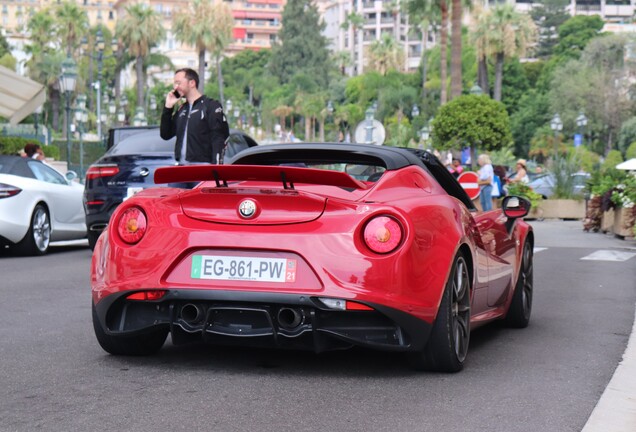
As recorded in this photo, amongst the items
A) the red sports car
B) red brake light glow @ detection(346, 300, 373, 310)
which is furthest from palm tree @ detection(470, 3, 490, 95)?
red brake light glow @ detection(346, 300, 373, 310)

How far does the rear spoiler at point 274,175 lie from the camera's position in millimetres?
5727

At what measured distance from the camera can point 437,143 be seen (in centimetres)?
3981

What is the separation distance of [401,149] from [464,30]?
395 feet

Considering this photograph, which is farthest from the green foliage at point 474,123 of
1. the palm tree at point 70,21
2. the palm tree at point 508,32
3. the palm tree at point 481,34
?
the palm tree at point 70,21

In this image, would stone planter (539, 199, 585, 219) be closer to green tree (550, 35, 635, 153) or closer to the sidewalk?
the sidewalk

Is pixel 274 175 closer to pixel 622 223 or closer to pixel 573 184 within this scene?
pixel 622 223

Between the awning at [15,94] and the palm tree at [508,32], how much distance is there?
2394 inches

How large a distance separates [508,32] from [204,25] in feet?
86.8

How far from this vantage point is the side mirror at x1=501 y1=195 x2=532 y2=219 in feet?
25.6

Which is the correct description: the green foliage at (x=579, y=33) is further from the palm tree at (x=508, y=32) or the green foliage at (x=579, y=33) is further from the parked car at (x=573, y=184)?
the parked car at (x=573, y=184)

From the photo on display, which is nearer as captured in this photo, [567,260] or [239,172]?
[239,172]

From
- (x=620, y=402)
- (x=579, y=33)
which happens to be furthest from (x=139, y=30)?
(x=620, y=402)

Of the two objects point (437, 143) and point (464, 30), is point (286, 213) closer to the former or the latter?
point (437, 143)

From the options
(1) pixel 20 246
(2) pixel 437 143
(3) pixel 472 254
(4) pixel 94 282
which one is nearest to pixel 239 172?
(4) pixel 94 282
